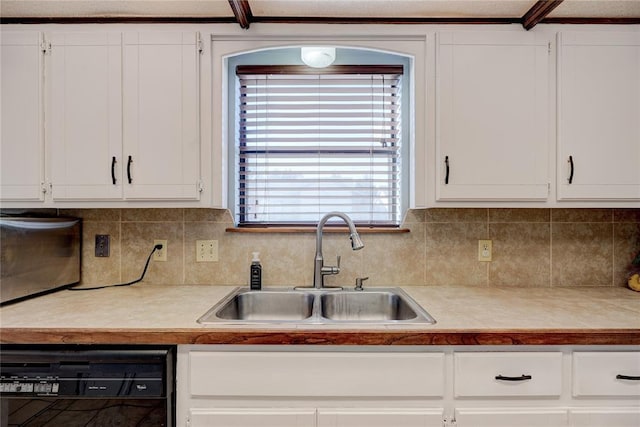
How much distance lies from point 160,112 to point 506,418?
1.78 metres

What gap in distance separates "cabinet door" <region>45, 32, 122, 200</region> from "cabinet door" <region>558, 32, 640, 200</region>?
197cm

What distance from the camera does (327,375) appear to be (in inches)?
45.3

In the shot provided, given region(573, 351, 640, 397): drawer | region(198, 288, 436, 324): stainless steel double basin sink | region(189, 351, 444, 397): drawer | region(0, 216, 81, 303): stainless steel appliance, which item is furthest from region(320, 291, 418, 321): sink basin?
region(0, 216, 81, 303): stainless steel appliance

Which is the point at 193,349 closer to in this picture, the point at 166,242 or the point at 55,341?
the point at 55,341

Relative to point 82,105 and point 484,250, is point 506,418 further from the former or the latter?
point 82,105

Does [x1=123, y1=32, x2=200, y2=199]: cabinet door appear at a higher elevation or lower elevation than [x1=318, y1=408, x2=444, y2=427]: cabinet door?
higher

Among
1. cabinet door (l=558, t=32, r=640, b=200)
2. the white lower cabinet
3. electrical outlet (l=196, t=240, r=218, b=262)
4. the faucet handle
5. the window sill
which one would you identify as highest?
cabinet door (l=558, t=32, r=640, b=200)

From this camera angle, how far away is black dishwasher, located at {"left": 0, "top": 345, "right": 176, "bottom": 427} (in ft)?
3.71

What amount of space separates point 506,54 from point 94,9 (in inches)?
72.4

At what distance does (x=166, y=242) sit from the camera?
1828 millimetres

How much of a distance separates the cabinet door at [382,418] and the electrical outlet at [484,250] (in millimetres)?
912

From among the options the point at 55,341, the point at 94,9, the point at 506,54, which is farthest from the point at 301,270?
the point at 94,9

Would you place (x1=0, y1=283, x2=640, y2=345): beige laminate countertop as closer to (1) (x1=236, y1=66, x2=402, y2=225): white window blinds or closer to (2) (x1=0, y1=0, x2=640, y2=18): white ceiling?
(1) (x1=236, y1=66, x2=402, y2=225): white window blinds

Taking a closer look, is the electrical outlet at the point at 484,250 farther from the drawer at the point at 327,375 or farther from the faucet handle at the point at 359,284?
the drawer at the point at 327,375
